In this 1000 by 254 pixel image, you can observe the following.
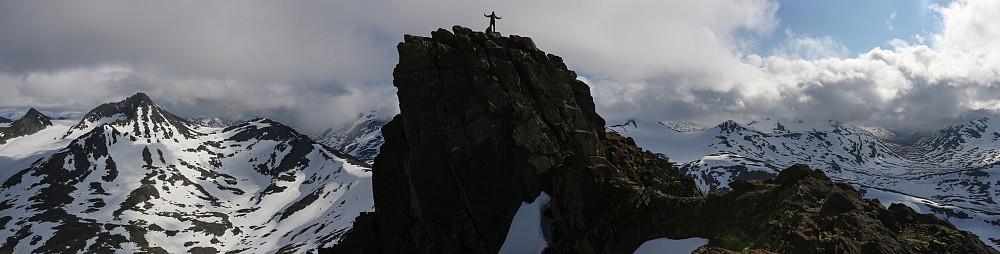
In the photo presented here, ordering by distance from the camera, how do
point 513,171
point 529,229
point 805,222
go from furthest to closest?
point 513,171, point 529,229, point 805,222

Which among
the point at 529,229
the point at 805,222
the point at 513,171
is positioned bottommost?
the point at 529,229

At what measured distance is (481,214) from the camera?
42062 mm

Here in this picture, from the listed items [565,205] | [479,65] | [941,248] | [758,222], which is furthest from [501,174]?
[941,248]

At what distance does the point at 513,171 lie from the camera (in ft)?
138

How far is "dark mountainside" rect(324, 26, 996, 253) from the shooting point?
3247cm

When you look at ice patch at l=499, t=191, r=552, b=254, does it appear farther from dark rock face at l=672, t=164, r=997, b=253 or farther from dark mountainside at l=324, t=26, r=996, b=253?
dark rock face at l=672, t=164, r=997, b=253

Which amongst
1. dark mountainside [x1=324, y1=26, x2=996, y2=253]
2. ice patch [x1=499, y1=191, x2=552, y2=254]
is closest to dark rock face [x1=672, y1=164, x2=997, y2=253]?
dark mountainside [x1=324, y1=26, x2=996, y2=253]

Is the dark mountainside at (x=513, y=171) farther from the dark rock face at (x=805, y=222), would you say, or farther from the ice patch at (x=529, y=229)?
the ice patch at (x=529, y=229)

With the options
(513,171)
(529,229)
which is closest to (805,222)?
(529,229)

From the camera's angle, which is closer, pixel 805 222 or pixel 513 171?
pixel 805 222

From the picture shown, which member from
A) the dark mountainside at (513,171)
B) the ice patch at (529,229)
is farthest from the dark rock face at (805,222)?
the ice patch at (529,229)

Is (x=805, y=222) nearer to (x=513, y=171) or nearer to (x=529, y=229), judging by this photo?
(x=529, y=229)

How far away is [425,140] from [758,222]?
2802cm

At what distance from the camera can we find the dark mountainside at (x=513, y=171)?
3247cm
